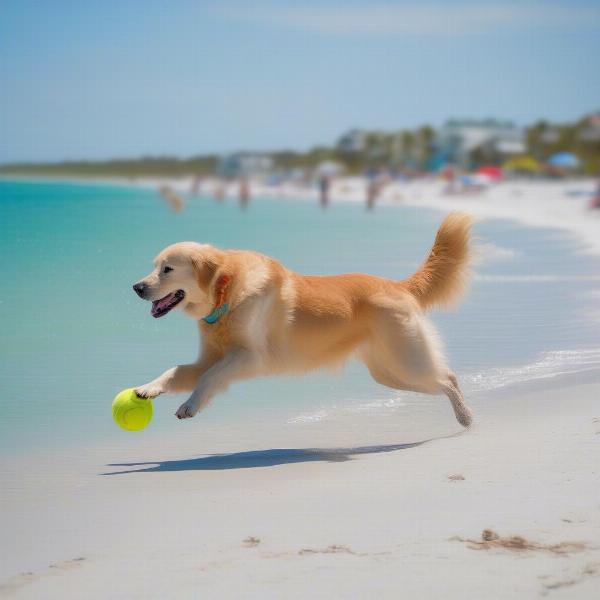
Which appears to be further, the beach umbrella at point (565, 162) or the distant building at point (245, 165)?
the distant building at point (245, 165)

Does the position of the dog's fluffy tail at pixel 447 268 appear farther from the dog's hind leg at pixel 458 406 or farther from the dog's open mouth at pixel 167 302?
the dog's open mouth at pixel 167 302

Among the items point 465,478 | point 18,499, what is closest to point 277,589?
point 465,478

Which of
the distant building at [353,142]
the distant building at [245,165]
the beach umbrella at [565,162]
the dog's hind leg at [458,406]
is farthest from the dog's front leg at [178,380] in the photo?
the distant building at [245,165]

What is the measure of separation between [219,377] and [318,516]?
5.07 ft

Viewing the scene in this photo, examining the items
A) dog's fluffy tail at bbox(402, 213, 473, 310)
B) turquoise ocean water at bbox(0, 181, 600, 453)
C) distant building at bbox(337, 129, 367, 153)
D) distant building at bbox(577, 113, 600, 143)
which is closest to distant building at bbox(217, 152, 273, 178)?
distant building at bbox(337, 129, 367, 153)

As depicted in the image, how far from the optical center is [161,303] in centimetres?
604

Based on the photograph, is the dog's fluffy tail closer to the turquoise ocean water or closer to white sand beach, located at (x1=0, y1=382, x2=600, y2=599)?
the turquoise ocean water

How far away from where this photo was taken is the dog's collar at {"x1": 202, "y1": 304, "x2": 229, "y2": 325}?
6.00 meters

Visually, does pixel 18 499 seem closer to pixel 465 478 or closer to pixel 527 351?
pixel 465 478

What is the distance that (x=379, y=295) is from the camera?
6426 mm

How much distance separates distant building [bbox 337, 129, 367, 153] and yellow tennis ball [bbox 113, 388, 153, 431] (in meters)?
155

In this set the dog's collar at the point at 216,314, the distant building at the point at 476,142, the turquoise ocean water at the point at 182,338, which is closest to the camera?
the dog's collar at the point at 216,314

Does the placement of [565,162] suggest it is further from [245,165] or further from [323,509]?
[323,509]

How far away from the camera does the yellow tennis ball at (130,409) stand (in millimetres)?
5875
